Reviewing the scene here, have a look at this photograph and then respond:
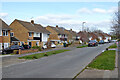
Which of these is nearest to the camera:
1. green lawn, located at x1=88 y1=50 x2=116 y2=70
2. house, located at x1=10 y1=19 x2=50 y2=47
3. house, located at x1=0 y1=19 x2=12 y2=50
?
green lawn, located at x1=88 y1=50 x2=116 y2=70

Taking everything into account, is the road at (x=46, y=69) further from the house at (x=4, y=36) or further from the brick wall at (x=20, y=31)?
the brick wall at (x=20, y=31)

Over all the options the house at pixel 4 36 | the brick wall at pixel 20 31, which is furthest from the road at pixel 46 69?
the brick wall at pixel 20 31

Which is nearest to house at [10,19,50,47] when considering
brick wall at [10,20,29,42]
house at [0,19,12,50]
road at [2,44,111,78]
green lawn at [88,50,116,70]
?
brick wall at [10,20,29,42]

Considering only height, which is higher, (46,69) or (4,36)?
(4,36)

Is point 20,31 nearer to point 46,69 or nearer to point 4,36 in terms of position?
point 4,36

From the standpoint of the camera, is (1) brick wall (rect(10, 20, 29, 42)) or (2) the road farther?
(1) brick wall (rect(10, 20, 29, 42))

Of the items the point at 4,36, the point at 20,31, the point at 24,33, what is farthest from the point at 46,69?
the point at 20,31

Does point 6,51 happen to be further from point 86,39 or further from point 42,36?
point 86,39

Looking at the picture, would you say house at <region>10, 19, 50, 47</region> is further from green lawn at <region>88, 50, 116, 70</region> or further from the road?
green lawn at <region>88, 50, 116, 70</region>

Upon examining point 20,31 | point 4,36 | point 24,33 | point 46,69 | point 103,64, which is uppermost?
point 20,31

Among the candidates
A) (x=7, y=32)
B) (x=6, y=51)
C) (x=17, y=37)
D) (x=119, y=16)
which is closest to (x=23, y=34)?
(x=17, y=37)

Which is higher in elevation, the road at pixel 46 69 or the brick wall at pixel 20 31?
the brick wall at pixel 20 31

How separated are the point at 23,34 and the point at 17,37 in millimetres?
2418

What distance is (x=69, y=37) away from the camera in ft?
288
